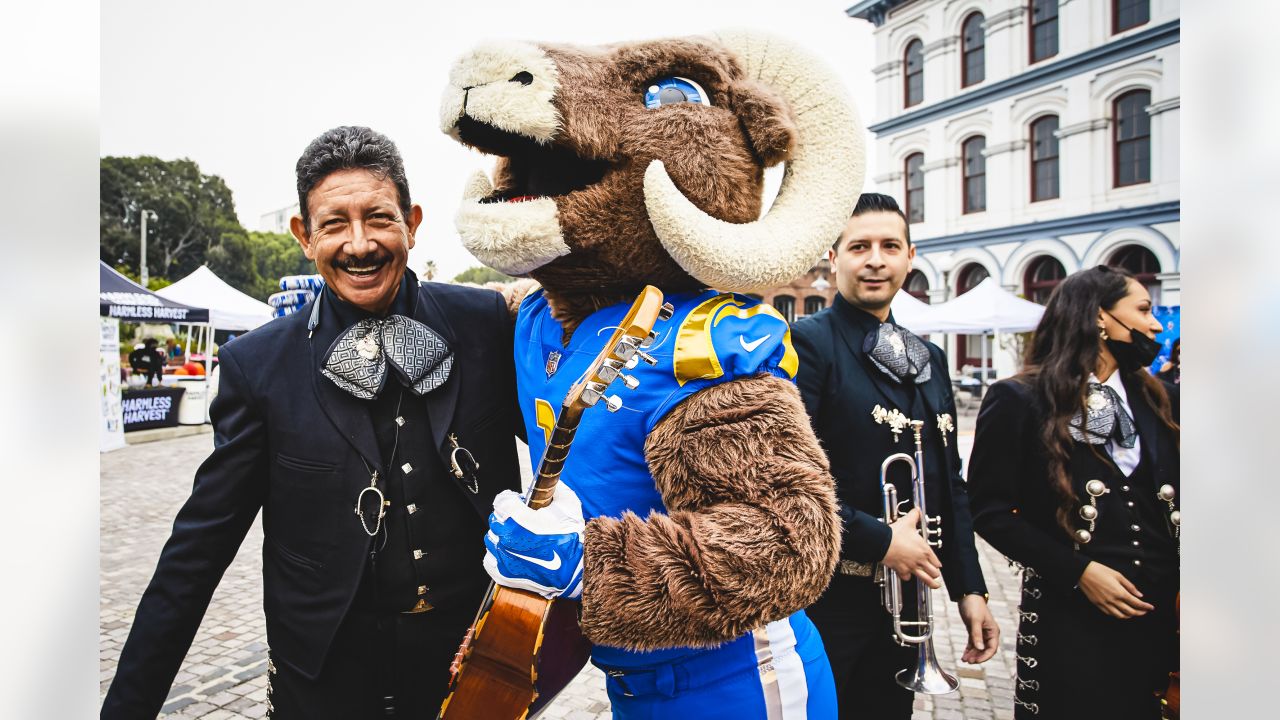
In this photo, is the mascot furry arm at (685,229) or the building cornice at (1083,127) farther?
the building cornice at (1083,127)

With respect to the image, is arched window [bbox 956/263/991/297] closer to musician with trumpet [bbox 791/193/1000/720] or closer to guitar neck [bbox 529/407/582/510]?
musician with trumpet [bbox 791/193/1000/720]

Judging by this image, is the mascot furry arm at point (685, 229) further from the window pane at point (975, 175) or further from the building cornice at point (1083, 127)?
the window pane at point (975, 175)

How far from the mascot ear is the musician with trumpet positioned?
108 centimetres

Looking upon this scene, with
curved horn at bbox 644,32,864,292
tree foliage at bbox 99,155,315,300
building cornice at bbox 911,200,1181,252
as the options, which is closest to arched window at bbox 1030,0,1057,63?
building cornice at bbox 911,200,1181,252

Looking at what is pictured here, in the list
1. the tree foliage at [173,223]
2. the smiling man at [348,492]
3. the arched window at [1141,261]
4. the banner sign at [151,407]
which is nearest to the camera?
the smiling man at [348,492]

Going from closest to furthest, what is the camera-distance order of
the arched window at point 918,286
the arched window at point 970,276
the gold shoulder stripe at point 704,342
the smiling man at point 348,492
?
the gold shoulder stripe at point 704,342, the smiling man at point 348,492, the arched window at point 970,276, the arched window at point 918,286

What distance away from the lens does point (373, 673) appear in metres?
1.95

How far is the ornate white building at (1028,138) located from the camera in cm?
1898

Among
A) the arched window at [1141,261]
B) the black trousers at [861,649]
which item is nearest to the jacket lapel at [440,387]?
the black trousers at [861,649]

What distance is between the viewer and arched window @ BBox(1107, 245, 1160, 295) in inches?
773

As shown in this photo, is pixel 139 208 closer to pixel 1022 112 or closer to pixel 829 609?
pixel 1022 112

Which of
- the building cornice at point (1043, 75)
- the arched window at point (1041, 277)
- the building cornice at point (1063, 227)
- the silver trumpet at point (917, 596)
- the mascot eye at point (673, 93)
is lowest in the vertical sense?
the silver trumpet at point (917, 596)
